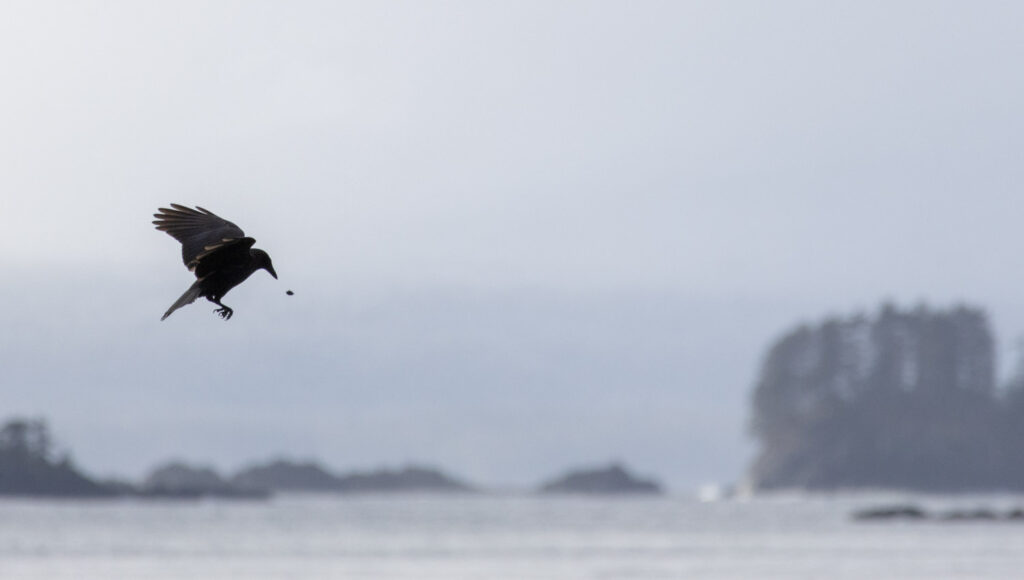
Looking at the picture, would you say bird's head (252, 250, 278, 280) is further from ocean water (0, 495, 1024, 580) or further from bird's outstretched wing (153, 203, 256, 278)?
ocean water (0, 495, 1024, 580)

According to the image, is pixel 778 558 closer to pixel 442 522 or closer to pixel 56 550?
pixel 56 550

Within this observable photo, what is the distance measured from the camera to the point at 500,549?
75438 millimetres

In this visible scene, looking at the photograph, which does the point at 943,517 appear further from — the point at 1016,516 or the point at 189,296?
the point at 189,296

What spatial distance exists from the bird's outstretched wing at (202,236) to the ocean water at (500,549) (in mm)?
44826

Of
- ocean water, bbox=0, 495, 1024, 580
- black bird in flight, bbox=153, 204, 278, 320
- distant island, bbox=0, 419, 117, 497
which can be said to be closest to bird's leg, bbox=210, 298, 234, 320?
black bird in flight, bbox=153, 204, 278, 320

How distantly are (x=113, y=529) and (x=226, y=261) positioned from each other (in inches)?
3567

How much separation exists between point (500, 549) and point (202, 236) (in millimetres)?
64703

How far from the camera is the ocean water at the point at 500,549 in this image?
194ft

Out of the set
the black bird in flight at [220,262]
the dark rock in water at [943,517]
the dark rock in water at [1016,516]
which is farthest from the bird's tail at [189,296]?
the dark rock in water at [1016,516]

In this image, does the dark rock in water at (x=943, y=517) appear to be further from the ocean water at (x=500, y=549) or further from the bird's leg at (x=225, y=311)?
the bird's leg at (x=225, y=311)

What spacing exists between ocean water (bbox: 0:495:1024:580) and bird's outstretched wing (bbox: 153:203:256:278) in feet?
147

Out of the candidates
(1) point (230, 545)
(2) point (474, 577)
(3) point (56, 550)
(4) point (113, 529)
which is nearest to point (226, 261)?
(2) point (474, 577)

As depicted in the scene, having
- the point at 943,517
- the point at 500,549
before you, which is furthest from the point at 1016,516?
the point at 500,549

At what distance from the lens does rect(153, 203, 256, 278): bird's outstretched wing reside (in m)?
11.2
